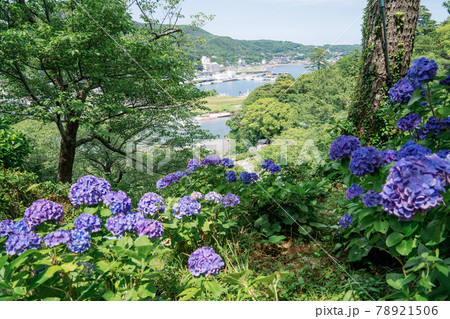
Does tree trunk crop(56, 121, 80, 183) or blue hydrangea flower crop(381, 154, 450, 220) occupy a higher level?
blue hydrangea flower crop(381, 154, 450, 220)

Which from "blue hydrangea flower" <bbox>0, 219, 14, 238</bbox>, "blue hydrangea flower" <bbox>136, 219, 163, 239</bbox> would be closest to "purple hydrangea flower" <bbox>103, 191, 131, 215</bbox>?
"blue hydrangea flower" <bbox>136, 219, 163, 239</bbox>

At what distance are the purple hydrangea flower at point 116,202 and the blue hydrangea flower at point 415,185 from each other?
1.37 metres

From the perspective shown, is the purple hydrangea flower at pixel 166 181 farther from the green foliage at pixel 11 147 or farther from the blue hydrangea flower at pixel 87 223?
the green foliage at pixel 11 147

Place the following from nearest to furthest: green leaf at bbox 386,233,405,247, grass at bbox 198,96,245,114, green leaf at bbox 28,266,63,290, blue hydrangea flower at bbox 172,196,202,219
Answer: green leaf at bbox 28,266,63,290
green leaf at bbox 386,233,405,247
blue hydrangea flower at bbox 172,196,202,219
grass at bbox 198,96,245,114

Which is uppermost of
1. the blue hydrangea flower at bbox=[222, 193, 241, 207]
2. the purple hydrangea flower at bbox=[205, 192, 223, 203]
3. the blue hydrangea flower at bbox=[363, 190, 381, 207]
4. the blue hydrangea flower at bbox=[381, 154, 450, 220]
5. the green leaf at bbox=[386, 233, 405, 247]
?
the blue hydrangea flower at bbox=[381, 154, 450, 220]

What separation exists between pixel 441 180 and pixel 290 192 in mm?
1361

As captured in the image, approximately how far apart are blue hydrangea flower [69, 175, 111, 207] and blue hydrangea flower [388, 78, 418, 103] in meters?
1.90

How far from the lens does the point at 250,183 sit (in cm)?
274

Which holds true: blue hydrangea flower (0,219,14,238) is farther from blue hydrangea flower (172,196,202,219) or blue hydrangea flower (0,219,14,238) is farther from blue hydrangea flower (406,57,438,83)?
blue hydrangea flower (406,57,438,83)

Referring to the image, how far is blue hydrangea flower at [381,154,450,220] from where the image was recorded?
1.06m

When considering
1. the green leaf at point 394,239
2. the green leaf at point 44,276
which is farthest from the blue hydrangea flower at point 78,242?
the green leaf at point 394,239

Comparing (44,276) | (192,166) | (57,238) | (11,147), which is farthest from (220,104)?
(44,276)

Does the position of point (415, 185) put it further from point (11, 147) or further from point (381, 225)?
point (11, 147)

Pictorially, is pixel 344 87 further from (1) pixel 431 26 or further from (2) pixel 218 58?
(1) pixel 431 26
